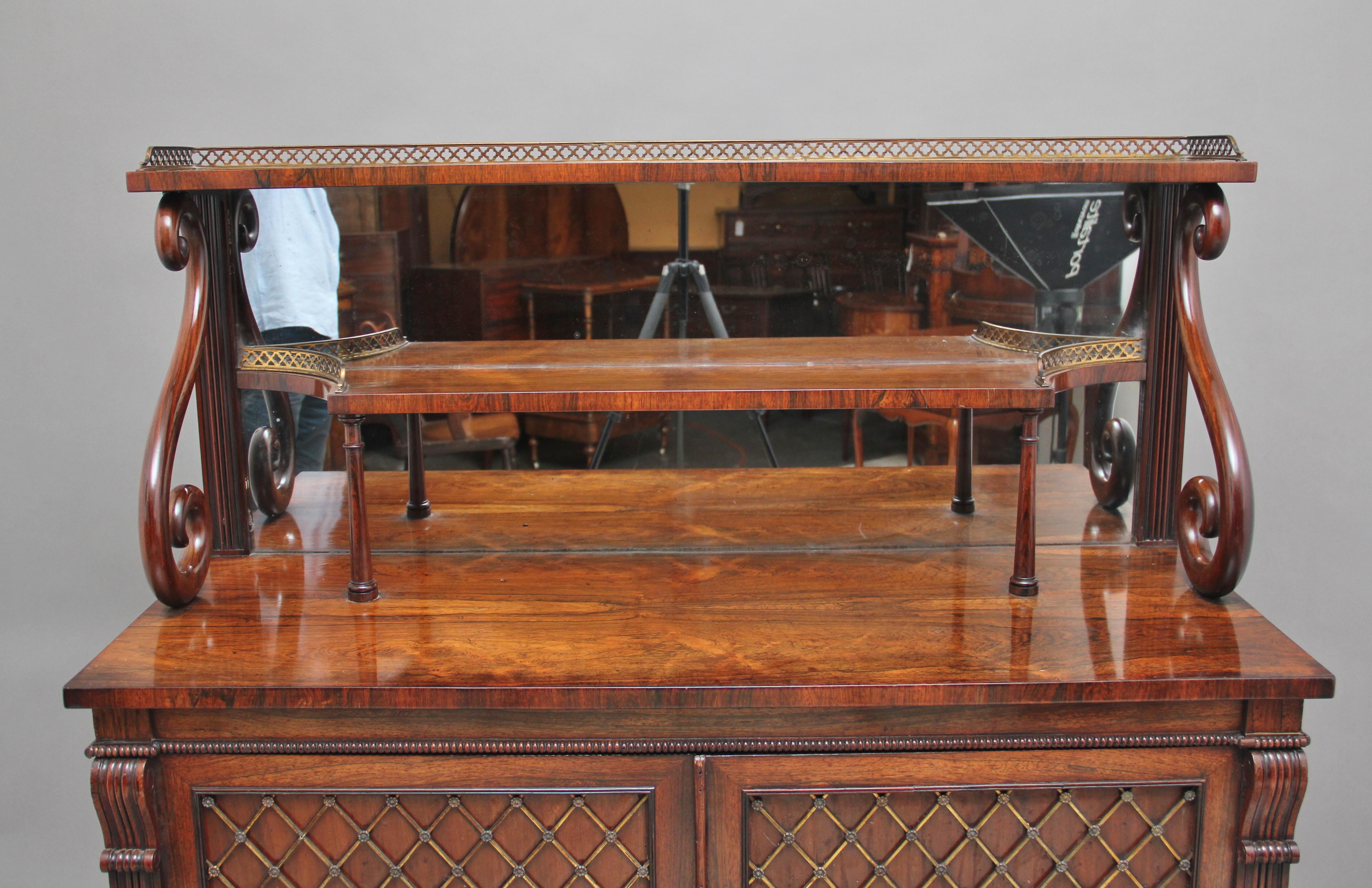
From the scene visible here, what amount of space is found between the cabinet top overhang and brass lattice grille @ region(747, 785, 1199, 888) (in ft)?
2.75

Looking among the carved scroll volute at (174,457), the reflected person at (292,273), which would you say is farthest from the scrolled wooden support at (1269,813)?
the reflected person at (292,273)

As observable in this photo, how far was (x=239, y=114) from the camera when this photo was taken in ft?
8.48

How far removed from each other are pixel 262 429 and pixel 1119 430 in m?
1.46

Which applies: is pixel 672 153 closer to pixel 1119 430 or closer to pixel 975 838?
pixel 1119 430

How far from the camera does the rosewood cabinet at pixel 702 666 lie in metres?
1.51

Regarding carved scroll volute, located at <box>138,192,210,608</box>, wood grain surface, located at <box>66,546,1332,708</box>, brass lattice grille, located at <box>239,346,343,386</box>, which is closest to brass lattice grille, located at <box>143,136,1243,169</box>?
carved scroll volute, located at <box>138,192,210,608</box>

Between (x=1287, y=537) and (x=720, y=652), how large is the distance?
1.72 metres

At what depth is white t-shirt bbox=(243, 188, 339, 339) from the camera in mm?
2064

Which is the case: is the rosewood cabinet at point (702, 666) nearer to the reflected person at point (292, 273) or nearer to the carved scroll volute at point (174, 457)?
the carved scroll volute at point (174, 457)

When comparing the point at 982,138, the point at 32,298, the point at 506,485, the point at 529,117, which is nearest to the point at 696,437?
the point at 506,485

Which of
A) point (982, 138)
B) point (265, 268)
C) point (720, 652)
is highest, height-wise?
point (982, 138)

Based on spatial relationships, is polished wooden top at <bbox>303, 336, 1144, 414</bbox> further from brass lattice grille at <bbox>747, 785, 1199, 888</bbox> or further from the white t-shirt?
brass lattice grille at <bbox>747, 785, 1199, 888</bbox>

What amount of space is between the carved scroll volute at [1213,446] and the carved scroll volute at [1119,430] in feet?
0.33

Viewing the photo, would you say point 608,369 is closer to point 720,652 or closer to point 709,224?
point 720,652
